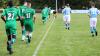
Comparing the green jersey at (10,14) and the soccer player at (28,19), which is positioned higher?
the green jersey at (10,14)

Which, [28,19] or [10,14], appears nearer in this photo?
[10,14]

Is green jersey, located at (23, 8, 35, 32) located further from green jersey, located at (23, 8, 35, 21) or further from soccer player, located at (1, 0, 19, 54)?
soccer player, located at (1, 0, 19, 54)

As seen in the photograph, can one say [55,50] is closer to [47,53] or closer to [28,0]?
[47,53]

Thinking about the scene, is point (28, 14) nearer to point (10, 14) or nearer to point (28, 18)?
point (28, 18)

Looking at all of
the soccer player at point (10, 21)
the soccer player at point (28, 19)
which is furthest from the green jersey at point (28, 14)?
the soccer player at point (10, 21)

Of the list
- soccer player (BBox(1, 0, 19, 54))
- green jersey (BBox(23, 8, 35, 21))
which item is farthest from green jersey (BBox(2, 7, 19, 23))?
green jersey (BBox(23, 8, 35, 21))

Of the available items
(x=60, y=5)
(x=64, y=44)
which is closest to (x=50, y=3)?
(x=60, y=5)

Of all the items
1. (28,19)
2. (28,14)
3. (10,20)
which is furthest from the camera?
(28,19)

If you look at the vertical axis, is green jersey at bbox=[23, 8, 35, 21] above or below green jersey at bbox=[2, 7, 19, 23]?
below

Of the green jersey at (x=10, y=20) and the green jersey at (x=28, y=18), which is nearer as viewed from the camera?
the green jersey at (x=10, y=20)

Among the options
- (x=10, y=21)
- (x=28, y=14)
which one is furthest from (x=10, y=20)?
(x=28, y=14)

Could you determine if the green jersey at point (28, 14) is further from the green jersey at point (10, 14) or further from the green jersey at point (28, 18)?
the green jersey at point (10, 14)

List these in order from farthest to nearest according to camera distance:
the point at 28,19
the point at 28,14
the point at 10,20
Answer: the point at 28,19
the point at 28,14
the point at 10,20

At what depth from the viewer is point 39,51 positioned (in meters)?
17.3
